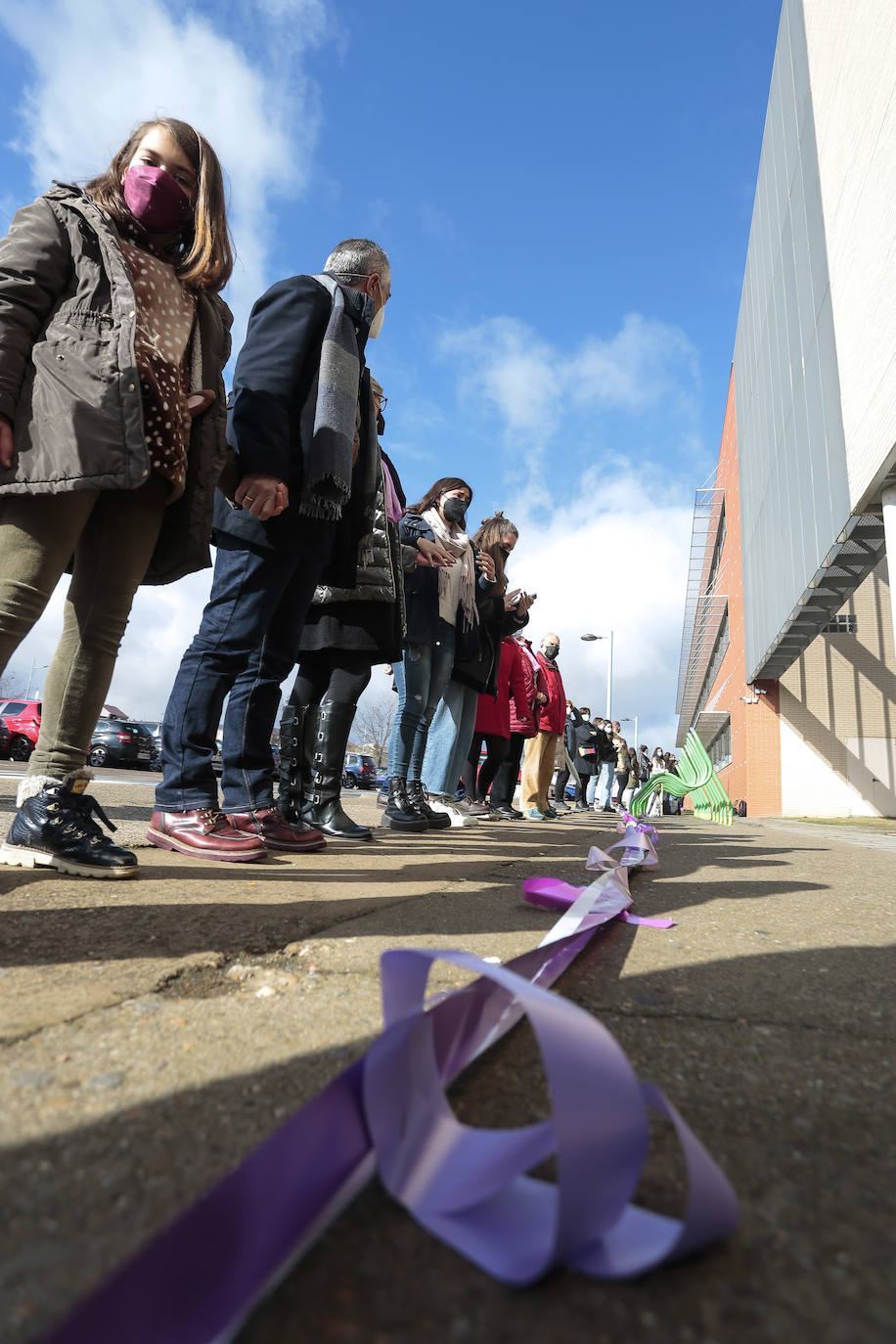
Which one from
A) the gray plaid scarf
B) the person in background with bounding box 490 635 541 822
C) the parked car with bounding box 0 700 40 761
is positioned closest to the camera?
the gray plaid scarf

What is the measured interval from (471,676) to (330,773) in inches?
79.6

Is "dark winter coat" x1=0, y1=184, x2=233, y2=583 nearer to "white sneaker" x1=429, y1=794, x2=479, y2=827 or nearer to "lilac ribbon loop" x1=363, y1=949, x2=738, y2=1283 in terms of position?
"lilac ribbon loop" x1=363, y1=949, x2=738, y2=1283

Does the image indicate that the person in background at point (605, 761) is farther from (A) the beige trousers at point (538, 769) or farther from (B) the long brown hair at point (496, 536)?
(B) the long brown hair at point (496, 536)

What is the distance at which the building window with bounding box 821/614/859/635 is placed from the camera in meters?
22.6

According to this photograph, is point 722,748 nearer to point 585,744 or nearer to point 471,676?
point 585,744

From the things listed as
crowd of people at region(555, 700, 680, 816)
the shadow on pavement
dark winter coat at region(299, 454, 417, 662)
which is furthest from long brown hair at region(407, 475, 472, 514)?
crowd of people at region(555, 700, 680, 816)

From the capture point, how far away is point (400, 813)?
189 inches

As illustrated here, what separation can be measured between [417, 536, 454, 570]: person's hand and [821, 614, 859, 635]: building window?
2077 centimetres

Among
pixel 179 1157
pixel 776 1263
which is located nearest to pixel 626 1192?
pixel 776 1263

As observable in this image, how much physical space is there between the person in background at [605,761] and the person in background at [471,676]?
10.2 metres

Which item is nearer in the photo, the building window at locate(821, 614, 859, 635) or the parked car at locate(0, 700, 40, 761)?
the parked car at locate(0, 700, 40, 761)

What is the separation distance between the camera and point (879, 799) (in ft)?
72.3

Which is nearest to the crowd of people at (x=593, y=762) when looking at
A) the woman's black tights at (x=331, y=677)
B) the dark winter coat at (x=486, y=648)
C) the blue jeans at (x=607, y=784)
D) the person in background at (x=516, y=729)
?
the blue jeans at (x=607, y=784)

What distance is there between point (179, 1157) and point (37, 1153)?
0.40ft
